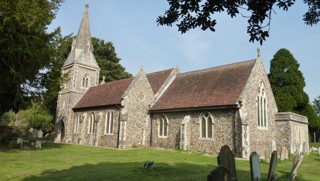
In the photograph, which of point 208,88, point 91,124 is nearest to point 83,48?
point 91,124

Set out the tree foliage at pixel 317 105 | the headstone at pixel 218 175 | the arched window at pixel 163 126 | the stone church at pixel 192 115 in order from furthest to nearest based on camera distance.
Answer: the tree foliage at pixel 317 105 → the arched window at pixel 163 126 → the stone church at pixel 192 115 → the headstone at pixel 218 175

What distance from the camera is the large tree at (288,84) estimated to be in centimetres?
3562

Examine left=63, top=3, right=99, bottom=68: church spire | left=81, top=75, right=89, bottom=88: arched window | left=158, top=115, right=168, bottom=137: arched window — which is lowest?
left=158, top=115, right=168, bottom=137: arched window

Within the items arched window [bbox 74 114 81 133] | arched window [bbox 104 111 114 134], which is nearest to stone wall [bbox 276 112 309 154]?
arched window [bbox 104 111 114 134]

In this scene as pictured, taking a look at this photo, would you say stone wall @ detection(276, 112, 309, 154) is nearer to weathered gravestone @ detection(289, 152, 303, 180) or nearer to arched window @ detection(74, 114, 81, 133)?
weathered gravestone @ detection(289, 152, 303, 180)

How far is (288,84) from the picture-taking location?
1468 inches

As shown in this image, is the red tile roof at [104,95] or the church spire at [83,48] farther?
the church spire at [83,48]

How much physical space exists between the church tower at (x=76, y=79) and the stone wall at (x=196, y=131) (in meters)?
12.1

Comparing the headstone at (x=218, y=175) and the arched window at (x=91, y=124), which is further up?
the arched window at (x=91, y=124)

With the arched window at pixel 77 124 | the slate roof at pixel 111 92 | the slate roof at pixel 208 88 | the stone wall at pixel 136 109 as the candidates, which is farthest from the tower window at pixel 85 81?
the slate roof at pixel 208 88

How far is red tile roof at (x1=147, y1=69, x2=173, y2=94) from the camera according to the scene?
88.4 ft

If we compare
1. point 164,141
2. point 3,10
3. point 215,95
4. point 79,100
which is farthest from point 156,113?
point 3,10

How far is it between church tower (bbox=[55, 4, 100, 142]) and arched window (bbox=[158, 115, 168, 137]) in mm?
12291

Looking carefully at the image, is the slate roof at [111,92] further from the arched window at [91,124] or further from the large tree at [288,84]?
the large tree at [288,84]
